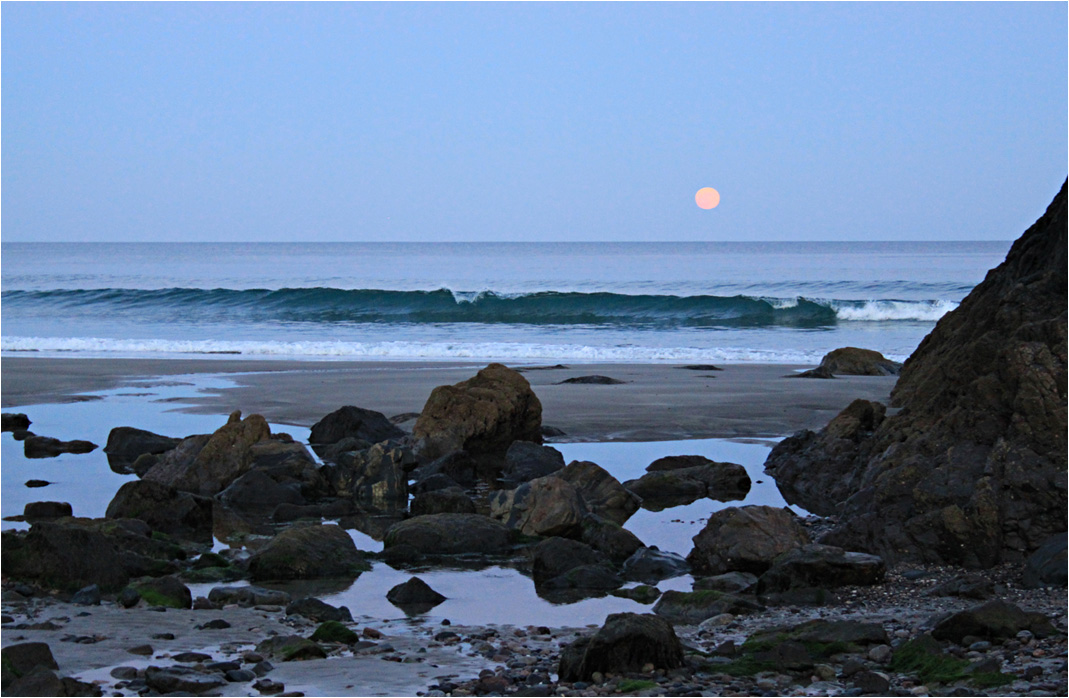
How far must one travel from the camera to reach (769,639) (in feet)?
15.8

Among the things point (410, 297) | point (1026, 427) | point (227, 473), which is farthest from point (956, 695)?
point (410, 297)

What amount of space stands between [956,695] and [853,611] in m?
1.58

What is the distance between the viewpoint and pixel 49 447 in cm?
1088

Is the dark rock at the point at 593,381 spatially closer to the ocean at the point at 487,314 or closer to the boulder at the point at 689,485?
the ocean at the point at 487,314

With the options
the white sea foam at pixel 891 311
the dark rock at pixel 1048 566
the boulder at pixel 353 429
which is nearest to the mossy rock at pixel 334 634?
the dark rock at pixel 1048 566

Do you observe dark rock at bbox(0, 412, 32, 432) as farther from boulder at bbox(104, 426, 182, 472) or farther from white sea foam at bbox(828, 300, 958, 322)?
white sea foam at bbox(828, 300, 958, 322)

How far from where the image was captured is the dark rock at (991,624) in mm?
4613

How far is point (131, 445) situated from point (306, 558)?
16.3 ft

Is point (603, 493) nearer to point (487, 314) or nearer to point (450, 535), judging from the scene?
point (450, 535)

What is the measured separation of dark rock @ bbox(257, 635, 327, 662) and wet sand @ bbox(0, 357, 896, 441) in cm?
727

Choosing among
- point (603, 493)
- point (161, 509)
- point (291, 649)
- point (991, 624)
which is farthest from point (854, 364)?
point (291, 649)

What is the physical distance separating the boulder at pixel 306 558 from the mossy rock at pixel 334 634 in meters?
1.48

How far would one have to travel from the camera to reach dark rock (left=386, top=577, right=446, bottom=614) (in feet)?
19.1

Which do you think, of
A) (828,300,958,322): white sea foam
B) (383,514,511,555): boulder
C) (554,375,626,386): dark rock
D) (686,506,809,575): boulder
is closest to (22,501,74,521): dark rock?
(383,514,511,555): boulder
